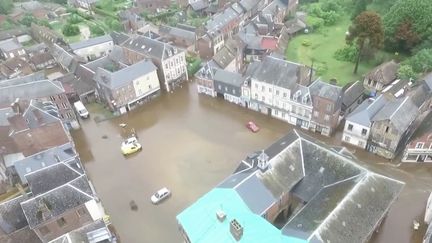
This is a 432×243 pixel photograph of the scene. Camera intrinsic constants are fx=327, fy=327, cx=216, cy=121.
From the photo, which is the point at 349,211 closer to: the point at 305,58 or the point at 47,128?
the point at 47,128

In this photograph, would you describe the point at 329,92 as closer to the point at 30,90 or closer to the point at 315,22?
the point at 315,22

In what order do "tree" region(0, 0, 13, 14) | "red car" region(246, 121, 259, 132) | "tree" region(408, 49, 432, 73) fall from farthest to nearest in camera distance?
"tree" region(0, 0, 13, 14)
"tree" region(408, 49, 432, 73)
"red car" region(246, 121, 259, 132)

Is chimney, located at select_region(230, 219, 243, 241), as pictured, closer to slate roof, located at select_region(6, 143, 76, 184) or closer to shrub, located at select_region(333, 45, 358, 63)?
slate roof, located at select_region(6, 143, 76, 184)

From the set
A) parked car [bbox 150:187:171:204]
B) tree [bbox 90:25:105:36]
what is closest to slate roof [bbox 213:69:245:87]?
parked car [bbox 150:187:171:204]

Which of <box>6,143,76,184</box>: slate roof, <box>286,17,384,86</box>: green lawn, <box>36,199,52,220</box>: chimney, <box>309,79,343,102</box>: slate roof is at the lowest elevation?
<box>286,17,384,86</box>: green lawn

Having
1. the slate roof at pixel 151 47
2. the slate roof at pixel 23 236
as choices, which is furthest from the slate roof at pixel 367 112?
the slate roof at pixel 23 236

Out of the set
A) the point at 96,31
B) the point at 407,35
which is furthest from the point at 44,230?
the point at 96,31

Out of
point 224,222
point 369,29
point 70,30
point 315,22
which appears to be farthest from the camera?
point 70,30

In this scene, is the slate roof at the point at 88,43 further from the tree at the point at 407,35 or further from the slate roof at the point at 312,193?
the tree at the point at 407,35
